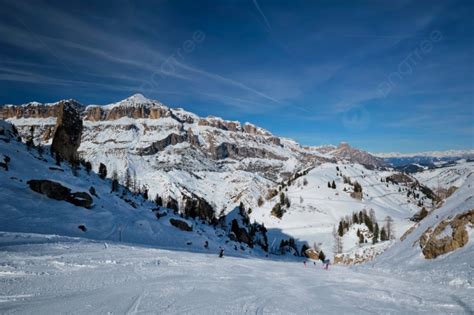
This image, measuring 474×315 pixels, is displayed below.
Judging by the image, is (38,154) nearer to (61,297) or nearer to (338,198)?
(61,297)

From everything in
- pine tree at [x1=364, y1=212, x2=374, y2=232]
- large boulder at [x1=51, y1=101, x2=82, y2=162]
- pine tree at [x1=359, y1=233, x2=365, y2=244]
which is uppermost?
large boulder at [x1=51, y1=101, x2=82, y2=162]

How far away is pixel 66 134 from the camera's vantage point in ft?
275

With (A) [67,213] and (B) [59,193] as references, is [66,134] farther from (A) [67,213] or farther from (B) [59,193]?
(A) [67,213]

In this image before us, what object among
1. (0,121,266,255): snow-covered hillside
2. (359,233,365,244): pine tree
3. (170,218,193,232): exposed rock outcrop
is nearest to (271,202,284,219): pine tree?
(359,233,365,244): pine tree

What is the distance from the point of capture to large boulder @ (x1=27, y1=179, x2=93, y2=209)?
44031 mm

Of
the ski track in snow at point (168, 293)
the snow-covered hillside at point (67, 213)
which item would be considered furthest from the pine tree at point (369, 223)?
the ski track in snow at point (168, 293)

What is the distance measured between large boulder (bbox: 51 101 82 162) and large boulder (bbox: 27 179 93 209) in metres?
35.7

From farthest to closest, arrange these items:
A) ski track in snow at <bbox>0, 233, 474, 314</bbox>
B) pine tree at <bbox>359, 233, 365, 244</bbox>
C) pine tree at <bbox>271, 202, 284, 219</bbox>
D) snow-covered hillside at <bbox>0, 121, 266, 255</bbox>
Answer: pine tree at <bbox>271, 202, 284, 219</bbox>, pine tree at <bbox>359, 233, 365, 244</bbox>, snow-covered hillside at <bbox>0, 121, 266, 255</bbox>, ski track in snow at <bbox>0, 233, 474, 314</bbox>

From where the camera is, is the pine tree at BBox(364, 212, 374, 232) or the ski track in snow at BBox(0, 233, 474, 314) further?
the pine tree at BBox(364, 212, 374, 232)

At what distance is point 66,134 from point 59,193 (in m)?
44.9

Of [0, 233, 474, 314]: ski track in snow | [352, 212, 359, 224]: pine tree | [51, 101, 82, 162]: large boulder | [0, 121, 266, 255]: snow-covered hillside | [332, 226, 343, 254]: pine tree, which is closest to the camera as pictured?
[0, 233, 474, 314]: ski track in snow

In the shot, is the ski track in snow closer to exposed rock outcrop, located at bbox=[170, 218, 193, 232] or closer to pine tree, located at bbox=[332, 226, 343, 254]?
exposed rock outcrop, located at bbox=[170, 218, 193, 232]

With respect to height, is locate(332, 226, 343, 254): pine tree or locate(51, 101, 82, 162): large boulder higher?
locate(51, 101, 82, 162): large boulder

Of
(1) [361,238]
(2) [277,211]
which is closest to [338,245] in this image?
(1) [361,238]
